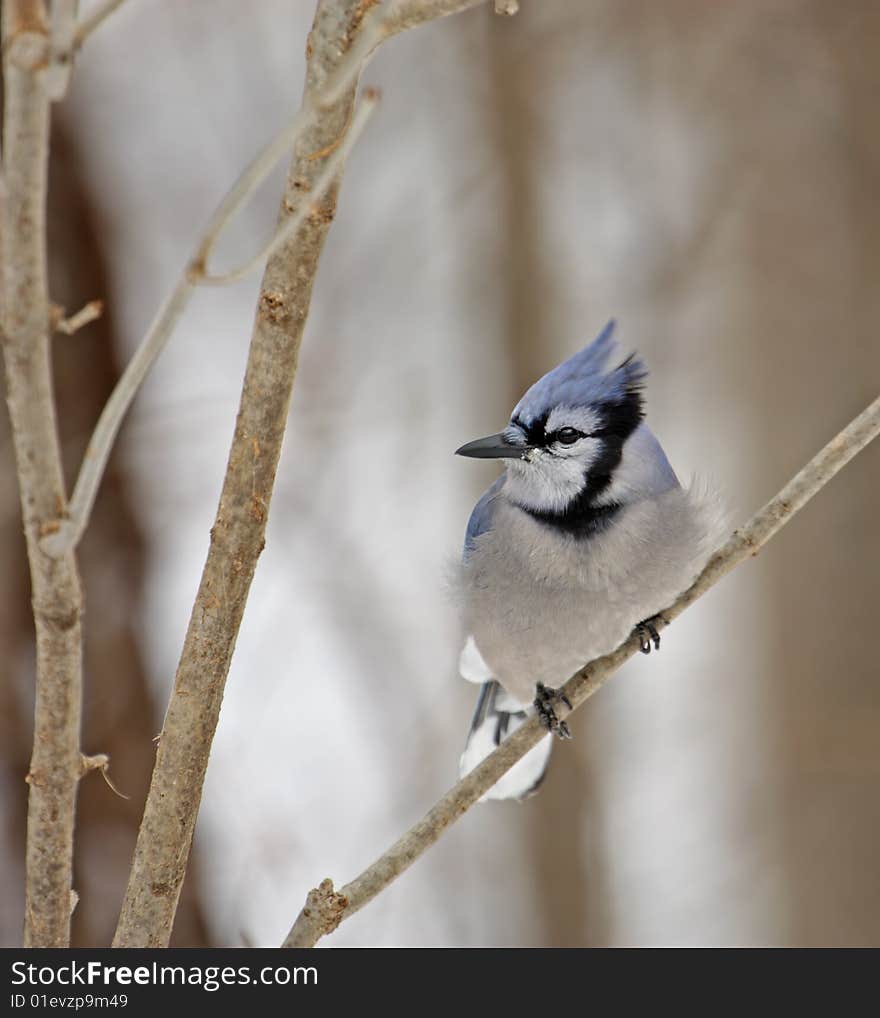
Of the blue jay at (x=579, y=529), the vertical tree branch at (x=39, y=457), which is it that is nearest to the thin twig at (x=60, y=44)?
the vertical tree branch at (x=39, y=457)

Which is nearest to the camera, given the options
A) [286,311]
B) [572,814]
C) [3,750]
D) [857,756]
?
[286,311]

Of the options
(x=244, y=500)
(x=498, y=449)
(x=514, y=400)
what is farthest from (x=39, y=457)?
(x=514, y=400)

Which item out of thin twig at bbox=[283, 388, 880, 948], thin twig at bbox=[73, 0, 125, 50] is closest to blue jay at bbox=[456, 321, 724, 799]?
thin twig at bbox=[283, 388, 880, 948]

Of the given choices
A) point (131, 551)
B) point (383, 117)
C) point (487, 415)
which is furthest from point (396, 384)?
point (131, 551)

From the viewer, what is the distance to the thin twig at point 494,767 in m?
1.39

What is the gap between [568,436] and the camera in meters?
2.37

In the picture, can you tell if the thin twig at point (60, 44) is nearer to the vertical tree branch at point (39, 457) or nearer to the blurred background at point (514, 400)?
the vertical tree branch at point (39, 457)

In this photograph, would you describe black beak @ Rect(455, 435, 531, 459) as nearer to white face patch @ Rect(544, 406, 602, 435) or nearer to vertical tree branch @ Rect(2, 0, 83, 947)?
white face patch @ Rect(544, 406, 602, 435)

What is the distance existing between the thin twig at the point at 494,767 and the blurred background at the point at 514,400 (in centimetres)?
204

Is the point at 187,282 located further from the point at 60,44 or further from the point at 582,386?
the point at 582,386

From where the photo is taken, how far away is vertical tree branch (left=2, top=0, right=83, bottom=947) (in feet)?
3.01
